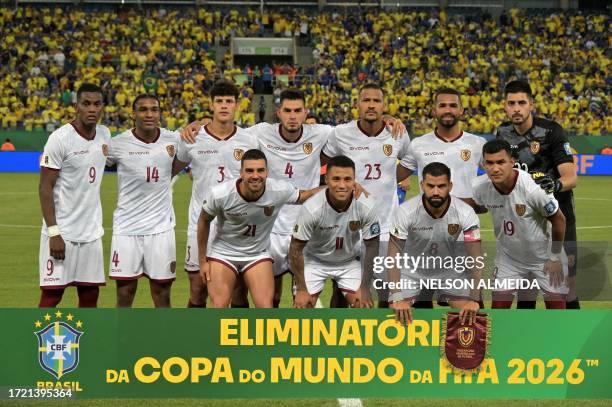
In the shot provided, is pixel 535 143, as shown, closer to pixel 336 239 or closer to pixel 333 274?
pixel 336 239

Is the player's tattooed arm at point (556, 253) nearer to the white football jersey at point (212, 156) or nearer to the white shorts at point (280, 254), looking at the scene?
the white shorts at point (280, 254)

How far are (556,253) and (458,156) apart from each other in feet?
4.68

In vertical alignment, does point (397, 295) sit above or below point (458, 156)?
below

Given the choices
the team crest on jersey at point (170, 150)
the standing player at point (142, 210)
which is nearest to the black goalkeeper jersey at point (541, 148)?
the team crest on jersey at point (170, 150)

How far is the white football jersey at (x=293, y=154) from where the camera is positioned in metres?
8.86

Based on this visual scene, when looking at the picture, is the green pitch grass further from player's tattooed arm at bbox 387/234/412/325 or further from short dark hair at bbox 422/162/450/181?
player's tattooed arm at bbox 387/234/412/325

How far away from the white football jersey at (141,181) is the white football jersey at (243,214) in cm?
69

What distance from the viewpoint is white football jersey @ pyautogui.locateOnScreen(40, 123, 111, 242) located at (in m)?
8.08

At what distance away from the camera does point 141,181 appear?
855 cm

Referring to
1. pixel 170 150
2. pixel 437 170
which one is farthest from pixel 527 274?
pixel 170 150

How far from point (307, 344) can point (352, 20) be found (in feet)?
126

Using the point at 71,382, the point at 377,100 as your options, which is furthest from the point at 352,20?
the point at 71,382

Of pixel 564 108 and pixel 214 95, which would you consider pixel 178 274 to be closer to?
pixel 214 95

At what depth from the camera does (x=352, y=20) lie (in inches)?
1732
